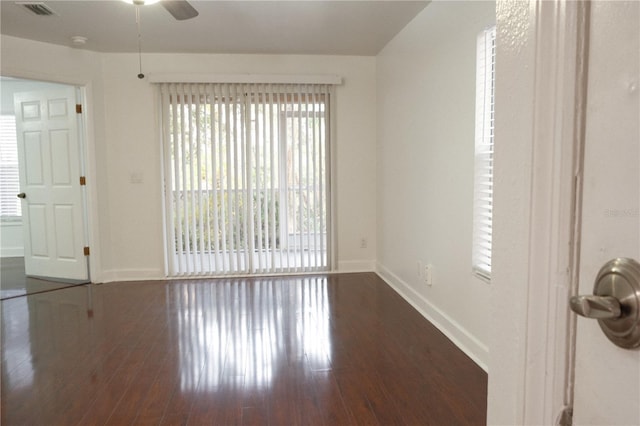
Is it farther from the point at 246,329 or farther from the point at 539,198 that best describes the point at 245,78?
the point at 539,198

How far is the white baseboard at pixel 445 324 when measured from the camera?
103 inches

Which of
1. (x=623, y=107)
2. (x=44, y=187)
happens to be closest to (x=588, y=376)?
(x=623, y=107)

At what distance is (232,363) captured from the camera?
105 inches

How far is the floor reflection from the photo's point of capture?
2.56m

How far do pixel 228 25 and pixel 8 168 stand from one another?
15.7 feet

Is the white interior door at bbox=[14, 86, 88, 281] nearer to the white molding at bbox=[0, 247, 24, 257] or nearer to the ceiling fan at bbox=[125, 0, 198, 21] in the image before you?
the white molding at bbox=[0, 247, 24, 257]

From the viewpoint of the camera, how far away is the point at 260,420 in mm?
2059

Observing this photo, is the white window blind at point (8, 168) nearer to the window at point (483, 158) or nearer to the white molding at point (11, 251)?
the white molding at point (11, 251)

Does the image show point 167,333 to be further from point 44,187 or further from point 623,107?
point 623,107

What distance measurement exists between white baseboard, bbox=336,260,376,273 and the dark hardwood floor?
93 cm

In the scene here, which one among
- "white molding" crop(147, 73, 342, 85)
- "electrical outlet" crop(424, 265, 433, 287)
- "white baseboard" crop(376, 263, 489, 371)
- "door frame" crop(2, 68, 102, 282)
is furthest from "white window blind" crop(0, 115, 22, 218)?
"electrical outlet" crop(424, 265, 433, 287)

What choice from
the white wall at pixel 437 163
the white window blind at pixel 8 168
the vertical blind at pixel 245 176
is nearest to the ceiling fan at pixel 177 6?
the white wall at pixel 437 163

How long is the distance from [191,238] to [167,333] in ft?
5.98

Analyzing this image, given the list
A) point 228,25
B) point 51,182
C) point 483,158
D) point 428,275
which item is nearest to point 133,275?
point 51,182
